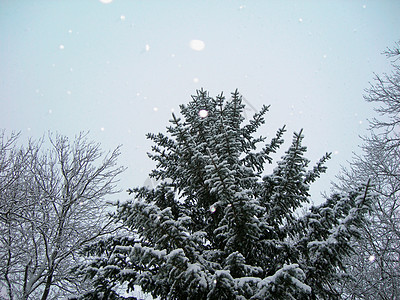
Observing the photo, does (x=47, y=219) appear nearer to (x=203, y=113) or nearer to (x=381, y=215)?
(x=203, y=113)

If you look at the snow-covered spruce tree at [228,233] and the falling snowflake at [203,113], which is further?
the falling snowflake at [203,113]

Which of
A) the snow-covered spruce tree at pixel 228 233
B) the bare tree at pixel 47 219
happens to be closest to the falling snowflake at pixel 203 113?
the snow-covered spruce tree at pixel 228 233

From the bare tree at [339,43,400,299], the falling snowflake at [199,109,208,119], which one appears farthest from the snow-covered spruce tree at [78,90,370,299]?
the bare tree at [339,43,400,299]

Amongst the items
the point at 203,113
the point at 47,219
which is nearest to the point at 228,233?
the point at 203,113

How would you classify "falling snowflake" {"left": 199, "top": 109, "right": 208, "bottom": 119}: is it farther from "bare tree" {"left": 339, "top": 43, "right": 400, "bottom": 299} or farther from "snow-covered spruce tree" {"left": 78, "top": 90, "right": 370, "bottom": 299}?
"bare tree" {"left": 339, "top": 43, "right": 400, "bottom": 299}

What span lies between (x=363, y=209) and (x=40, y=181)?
10163mm

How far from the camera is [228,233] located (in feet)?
12.7

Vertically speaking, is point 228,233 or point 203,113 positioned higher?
point 203,113

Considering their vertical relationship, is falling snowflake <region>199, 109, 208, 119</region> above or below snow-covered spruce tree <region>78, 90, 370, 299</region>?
above

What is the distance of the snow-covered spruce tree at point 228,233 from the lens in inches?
114

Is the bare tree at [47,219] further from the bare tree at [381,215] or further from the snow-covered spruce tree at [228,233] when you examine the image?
the bare tree at [381,215]

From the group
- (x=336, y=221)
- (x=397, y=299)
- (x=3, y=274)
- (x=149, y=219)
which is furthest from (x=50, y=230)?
(x=397, y=299)

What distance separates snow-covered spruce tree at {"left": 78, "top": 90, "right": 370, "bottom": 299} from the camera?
9.53 feet

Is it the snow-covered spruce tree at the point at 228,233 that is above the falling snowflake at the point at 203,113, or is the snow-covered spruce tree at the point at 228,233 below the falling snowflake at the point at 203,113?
below
